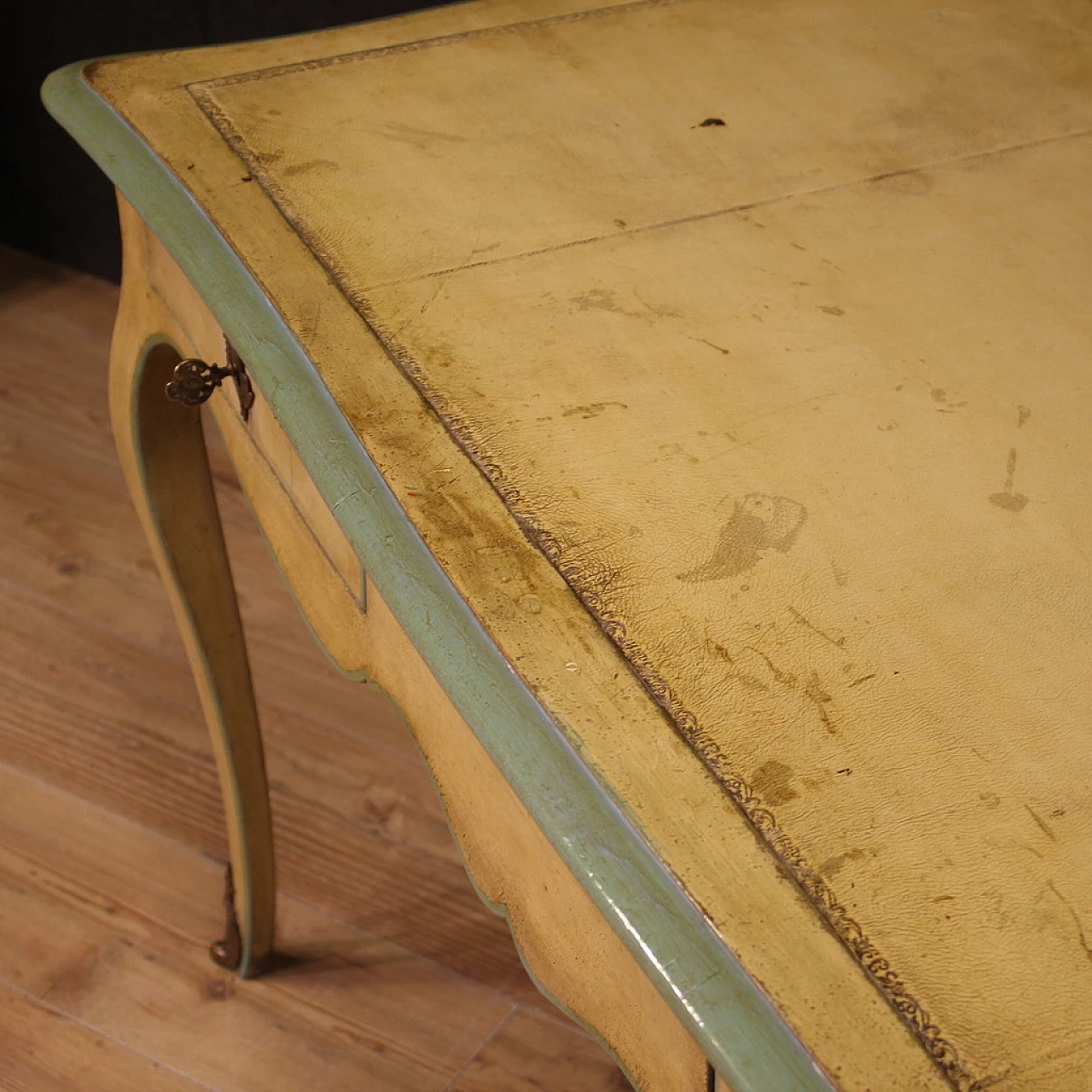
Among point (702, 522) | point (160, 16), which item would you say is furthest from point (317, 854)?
point (160, 16)

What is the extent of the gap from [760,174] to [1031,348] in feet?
0.57

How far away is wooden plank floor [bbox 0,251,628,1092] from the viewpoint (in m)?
1.05

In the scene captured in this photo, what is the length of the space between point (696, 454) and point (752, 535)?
5cm

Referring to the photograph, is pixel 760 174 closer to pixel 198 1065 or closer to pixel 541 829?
pixel 541 829

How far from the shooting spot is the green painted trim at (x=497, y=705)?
345 millimetres

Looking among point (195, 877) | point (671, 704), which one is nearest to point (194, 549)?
point (195, 877)

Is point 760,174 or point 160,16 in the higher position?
point 760,174

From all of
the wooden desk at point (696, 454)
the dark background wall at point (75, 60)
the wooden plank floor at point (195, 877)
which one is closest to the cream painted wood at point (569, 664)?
the wooden desk at point (696, 454)

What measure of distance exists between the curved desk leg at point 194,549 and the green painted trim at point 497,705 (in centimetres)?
16

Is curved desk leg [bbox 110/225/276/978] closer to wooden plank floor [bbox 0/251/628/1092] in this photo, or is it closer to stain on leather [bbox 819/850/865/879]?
wooden plank floor [bbox 0/251/628/1092]

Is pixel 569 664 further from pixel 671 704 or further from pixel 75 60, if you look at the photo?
pixel 75 60

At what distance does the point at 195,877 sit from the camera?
118 centimetres

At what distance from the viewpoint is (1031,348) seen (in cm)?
56

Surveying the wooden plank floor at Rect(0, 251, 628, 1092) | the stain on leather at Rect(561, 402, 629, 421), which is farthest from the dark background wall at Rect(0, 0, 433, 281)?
the stain on leather at Rect(561, 402, 629, 421)
